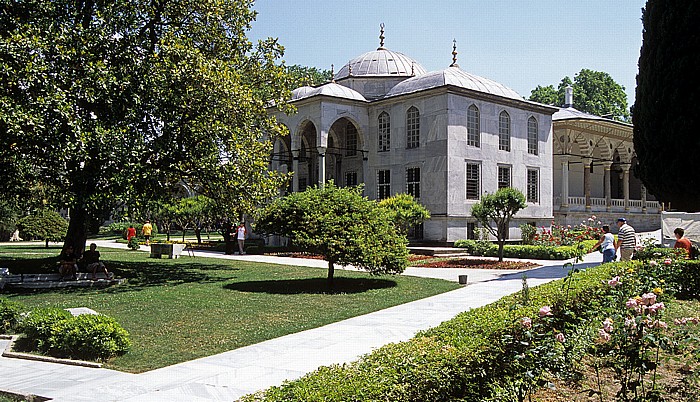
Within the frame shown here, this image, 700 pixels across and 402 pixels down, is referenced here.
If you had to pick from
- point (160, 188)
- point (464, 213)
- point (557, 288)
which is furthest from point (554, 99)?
point (557, 288)

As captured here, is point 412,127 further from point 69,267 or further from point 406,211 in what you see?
point 69,267

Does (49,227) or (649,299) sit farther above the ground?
(49,227)

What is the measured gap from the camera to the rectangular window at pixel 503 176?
31234 mm

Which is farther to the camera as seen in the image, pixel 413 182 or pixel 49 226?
pixel 49 226

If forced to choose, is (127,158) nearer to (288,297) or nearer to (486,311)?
(288,297)

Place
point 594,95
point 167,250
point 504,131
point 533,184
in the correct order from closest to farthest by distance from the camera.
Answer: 1. point 167,250
2. point 504,131
3. point 533,184
4. point 594,95

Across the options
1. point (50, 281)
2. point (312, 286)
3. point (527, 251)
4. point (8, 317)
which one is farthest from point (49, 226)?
point (8, 317)

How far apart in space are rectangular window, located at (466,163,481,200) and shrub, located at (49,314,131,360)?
23830 mm

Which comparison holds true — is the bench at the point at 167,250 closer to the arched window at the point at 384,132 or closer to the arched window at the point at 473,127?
the arched window at the point at 384,132

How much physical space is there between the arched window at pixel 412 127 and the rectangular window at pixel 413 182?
4.30 feet

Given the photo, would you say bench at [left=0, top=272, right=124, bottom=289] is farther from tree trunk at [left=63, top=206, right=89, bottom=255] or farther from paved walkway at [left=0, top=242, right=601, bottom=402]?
paved walkway at [left=0, top=242, right=601, bottom=402]

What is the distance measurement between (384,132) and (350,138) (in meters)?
3.23

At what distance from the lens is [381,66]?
3619cm

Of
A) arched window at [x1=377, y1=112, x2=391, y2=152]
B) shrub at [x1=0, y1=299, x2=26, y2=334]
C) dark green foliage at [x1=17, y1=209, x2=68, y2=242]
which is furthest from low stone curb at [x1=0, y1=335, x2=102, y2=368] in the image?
dark green foliage at [x1=17, y1=209, x2=68, y2=242]
